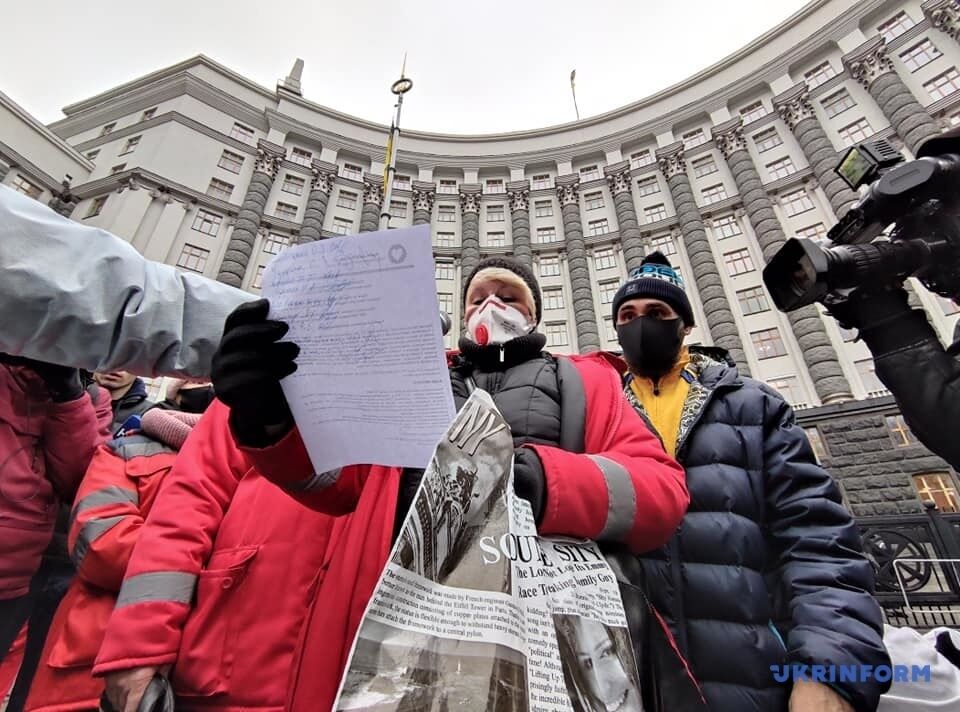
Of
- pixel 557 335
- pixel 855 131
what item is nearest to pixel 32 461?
pixel 557 335

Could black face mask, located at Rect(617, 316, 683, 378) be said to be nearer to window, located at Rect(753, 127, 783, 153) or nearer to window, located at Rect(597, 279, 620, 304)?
window, located at Rect(597, 279, 620, 304)

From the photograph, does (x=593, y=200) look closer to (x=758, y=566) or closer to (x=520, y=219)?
(x=520, y=219)

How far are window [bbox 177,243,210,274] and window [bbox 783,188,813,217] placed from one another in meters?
23.6

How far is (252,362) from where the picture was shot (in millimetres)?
946

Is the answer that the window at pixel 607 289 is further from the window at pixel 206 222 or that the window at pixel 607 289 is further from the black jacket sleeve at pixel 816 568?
Result: the black jacket sleeve at pixel 816 568

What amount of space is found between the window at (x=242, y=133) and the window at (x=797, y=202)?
81.4ft

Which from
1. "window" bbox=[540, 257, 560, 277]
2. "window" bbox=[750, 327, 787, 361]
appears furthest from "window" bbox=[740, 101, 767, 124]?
"window" bbox=[750, 327, 787, 361]

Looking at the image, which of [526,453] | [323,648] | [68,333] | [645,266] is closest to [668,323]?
[645,266]

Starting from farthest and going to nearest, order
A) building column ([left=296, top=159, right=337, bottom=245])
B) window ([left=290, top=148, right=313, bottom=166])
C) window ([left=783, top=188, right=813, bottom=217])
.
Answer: window ([left=290, top=148, right=313, bottom=166]) → building column ([left=296, top=159, right=337, bottom=245]) → window ([left=783, top=188, right=813, bottom=217])

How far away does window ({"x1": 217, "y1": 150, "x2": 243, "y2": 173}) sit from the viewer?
1964 cm

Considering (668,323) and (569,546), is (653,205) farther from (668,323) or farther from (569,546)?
(569,546)

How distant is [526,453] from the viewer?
3.31 feet

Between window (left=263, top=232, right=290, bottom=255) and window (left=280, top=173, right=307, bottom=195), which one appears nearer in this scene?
window (left=263, top=232, right=290, bottom=255)

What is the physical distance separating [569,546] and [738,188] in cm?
2169
